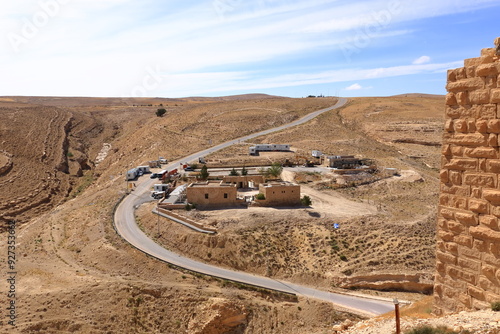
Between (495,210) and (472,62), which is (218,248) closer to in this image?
(495,210)

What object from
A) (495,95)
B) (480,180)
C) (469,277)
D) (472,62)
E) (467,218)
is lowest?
(469,277)

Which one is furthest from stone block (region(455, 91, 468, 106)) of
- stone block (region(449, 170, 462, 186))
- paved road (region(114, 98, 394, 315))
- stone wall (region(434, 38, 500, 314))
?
paved road (region(114, 98, 394, 315))

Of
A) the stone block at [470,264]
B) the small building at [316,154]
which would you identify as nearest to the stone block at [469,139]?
the stone block at [470,264]

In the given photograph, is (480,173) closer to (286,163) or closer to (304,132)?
(286,163)

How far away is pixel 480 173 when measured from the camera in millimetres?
5293

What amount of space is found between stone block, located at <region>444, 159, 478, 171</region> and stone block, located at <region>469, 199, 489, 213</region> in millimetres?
447

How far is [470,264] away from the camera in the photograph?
5.53 m

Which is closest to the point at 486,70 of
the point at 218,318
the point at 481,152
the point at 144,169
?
the point at 481,152

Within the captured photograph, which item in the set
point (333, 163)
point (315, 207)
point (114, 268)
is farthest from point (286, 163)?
point (114, 268)

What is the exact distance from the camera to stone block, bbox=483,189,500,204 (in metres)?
5.06

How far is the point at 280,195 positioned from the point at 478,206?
26.4 meters

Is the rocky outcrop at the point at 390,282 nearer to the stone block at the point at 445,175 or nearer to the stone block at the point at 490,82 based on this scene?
the stone block at the point at 445,175

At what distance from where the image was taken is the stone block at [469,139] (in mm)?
5230

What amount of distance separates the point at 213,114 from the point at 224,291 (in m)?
61.6
